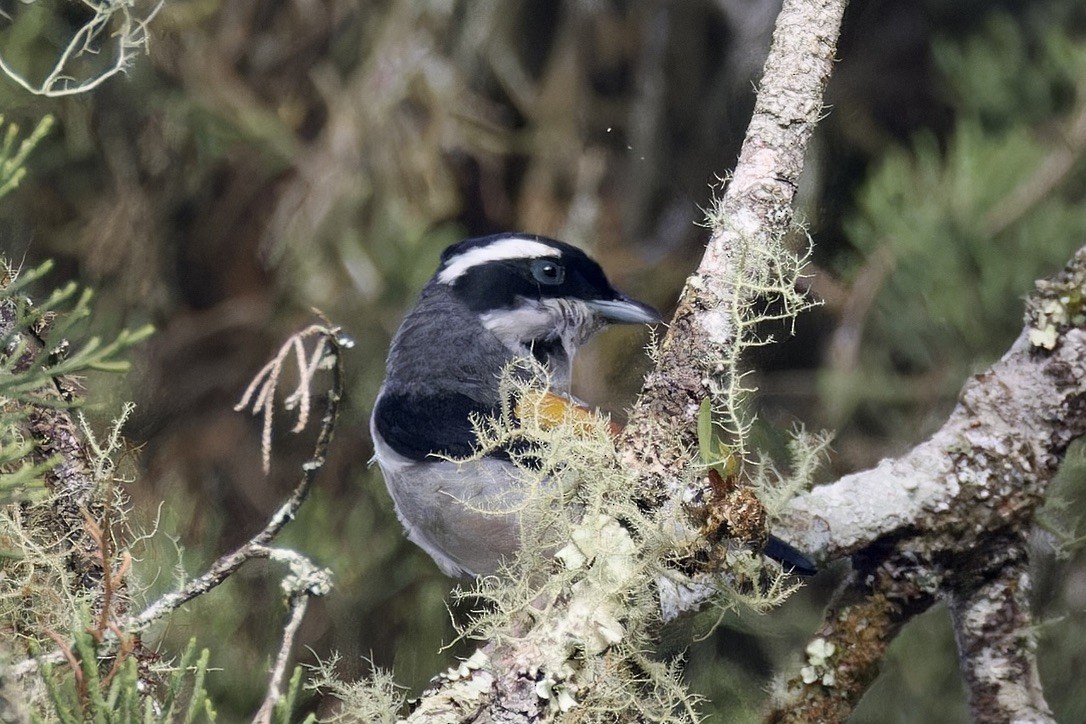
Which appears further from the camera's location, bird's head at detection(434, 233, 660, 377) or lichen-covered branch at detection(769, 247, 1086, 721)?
bird's head at detection(434, 233, 660, 377)

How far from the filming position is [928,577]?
2.22ft

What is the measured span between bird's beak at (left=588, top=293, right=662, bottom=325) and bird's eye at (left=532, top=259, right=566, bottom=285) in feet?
0.11

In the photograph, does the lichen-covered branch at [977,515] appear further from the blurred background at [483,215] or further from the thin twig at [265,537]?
the thin twig at [265,537]

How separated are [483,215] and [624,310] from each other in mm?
145

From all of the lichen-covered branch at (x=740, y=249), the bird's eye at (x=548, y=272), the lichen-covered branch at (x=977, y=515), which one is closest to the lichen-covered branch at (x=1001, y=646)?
the lichen-covered branch at (x=977, y=515)

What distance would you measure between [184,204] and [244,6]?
0.18 metres

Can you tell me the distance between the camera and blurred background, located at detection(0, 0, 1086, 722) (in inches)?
27.5

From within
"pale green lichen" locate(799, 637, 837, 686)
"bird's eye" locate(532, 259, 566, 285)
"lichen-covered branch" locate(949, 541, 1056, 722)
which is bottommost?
"pale green lichen" locate(799, 637, 837, 686)

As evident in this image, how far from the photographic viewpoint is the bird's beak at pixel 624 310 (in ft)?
2.48

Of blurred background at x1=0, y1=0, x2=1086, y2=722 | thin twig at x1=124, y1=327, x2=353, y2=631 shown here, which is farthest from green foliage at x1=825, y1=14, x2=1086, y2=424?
thin twig at x1=124, y1=327, x2=353, y2=631

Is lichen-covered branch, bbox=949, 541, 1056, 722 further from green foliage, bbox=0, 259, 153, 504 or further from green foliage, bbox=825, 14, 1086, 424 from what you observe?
green foliage, bbox=0, 259, 153, 504

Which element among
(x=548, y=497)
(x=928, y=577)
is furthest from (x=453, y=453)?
(x=928, y=577)

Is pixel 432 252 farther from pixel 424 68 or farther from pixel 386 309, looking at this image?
pixel 424 68

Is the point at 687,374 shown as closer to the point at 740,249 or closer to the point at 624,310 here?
the point at 740,249
